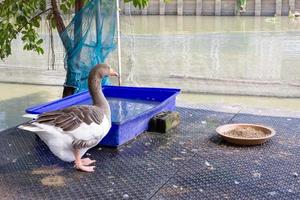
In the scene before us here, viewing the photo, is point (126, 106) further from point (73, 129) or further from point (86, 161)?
point (73, 129)

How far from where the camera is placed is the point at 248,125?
14.4 feet

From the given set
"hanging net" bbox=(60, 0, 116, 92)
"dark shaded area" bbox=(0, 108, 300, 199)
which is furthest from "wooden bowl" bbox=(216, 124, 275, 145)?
"hanging net" bbox=(60, 0, 116, 92)

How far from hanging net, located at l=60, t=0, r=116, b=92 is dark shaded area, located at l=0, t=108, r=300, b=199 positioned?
111 cm

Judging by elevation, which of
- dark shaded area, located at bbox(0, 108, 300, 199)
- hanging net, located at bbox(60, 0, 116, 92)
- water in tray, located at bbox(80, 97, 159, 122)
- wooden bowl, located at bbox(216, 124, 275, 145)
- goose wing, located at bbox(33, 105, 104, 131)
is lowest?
dark shaded area, located at bbox(0, 108, 300, 199)

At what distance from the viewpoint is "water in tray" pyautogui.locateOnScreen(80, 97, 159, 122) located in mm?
4668

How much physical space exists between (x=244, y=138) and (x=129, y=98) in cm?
149

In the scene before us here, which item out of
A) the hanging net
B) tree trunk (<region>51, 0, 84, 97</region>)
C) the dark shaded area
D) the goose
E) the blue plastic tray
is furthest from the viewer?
tree trunk (<region>51, 0, 84, 97</region>)

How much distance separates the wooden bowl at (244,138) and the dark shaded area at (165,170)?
0.06 meters

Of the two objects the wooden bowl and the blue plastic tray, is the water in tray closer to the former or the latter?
the blue plastic tray

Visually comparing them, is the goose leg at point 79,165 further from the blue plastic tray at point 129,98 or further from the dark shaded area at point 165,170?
the blue plastic tray at point 129,98

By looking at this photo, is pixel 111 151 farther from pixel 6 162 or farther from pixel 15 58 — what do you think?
pixel 15 58

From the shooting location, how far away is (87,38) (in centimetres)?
535

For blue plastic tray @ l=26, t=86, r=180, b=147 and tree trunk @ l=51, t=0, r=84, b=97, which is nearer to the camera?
blue plastic tray @ l=26, t=86, r=180, b=147

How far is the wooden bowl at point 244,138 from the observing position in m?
4.04
